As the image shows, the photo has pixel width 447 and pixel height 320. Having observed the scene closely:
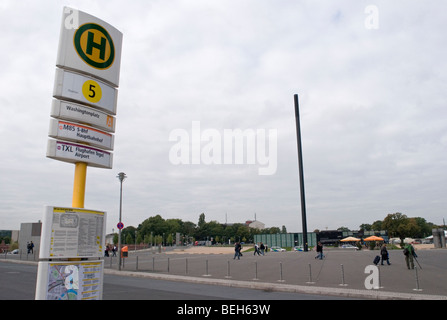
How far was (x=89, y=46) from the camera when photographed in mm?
7387

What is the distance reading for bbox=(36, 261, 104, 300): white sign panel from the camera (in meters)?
5.99

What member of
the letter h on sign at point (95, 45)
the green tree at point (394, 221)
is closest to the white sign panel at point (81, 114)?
the letter h on sign at point (95, 45)

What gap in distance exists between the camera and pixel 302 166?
50.4 metres

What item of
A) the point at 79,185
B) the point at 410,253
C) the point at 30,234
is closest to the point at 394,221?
the point at 410,253

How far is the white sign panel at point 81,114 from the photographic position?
272 inches

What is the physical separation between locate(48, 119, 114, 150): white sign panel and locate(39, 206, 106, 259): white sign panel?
149 cm

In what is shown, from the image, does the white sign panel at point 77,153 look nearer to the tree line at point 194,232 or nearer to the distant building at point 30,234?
the distant building at point 30,234

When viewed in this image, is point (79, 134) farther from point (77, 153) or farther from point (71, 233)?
point (71, 233)

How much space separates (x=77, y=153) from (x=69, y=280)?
2.48m
